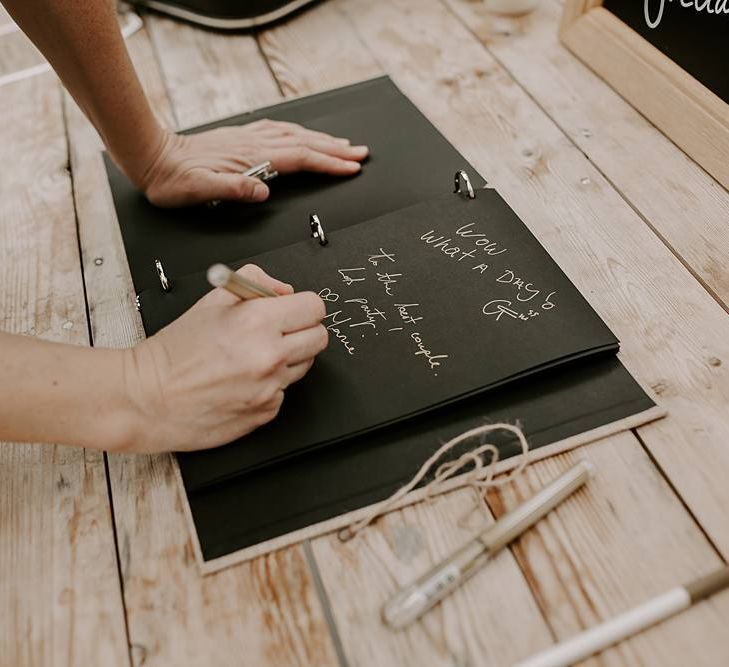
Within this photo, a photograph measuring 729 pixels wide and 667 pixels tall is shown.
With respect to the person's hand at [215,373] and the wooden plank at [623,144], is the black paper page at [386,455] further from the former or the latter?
the wooden plank at [623,144]

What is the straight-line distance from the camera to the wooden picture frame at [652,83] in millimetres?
811

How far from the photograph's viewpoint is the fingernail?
827 mm

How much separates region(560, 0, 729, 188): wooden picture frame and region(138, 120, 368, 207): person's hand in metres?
0.36

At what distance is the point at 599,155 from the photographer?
2.84ft

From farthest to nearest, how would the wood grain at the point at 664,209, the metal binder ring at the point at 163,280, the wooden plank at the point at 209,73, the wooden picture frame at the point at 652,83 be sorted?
the wooden plank at the point at 209,73, the wooden picture frame at the point at 652,83, the metal binder ring at the point at 163,280, the wood grain at the point at 664,209

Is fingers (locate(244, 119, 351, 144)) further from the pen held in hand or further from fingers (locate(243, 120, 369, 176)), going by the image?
the pen held in hand

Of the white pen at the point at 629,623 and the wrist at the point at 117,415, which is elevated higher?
the wrist at the point at 117,415

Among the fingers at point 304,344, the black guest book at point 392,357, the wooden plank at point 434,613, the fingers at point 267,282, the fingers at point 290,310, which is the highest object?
the fingers at point 290,310

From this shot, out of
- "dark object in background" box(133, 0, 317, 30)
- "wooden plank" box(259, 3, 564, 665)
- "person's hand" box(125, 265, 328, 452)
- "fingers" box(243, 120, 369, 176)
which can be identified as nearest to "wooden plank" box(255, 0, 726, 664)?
"wooden plank" box(259, 3, 564, 665)

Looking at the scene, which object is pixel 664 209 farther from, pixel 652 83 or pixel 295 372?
pixel 295 372

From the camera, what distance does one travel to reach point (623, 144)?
2.87 feet

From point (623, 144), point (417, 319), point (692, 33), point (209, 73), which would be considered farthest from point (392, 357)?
point (209, 73)

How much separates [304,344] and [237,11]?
839 mm

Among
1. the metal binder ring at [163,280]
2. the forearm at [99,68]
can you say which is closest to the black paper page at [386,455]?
the metal binder ring at [163,280]
